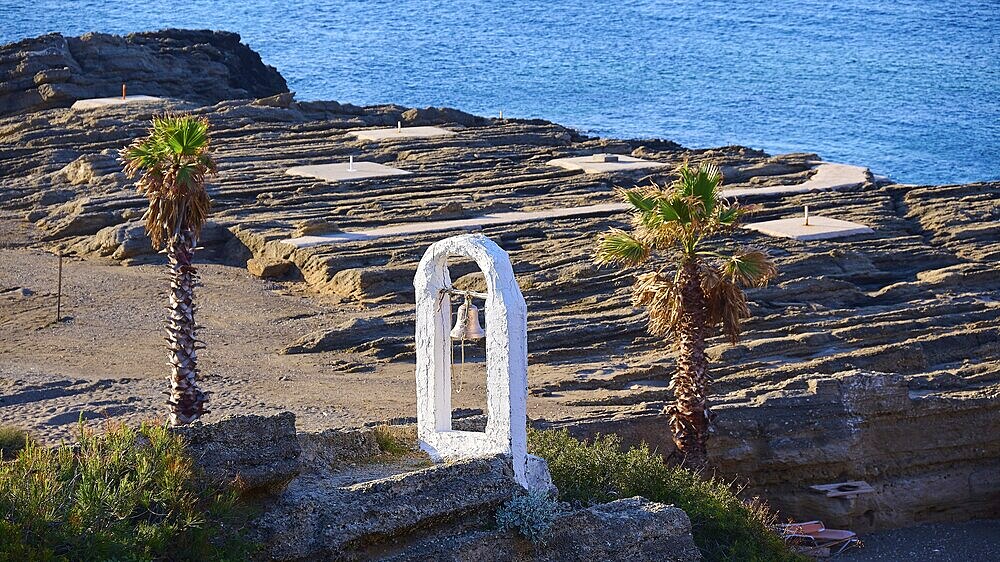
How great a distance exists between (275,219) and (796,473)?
54.1ft

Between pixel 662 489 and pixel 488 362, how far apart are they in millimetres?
4546

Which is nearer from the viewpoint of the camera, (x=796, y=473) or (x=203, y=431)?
(x=203, y=431)

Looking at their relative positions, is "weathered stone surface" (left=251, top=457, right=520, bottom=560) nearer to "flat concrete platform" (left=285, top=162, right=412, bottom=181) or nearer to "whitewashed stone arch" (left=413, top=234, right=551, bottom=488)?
"whitewashed stone arch" (left=413, top=234, right=551, bottom=488)

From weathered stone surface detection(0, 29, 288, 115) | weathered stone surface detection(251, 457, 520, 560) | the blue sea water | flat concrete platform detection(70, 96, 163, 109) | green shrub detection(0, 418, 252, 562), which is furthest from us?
the blue sea water

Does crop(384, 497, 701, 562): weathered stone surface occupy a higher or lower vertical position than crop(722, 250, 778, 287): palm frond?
lower

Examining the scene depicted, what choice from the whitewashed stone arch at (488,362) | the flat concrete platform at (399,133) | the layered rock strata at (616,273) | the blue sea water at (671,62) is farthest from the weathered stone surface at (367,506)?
the blue sea water at (671,62)

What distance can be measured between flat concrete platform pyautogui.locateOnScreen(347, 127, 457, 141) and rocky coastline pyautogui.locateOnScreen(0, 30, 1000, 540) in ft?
1.65

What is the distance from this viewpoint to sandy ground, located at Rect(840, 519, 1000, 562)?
928 inches

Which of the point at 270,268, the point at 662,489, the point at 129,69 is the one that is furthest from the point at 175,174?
the point at 129,69

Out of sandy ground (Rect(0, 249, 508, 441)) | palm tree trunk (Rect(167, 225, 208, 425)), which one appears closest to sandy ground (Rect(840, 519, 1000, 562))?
sandy ground (Rect(0, 249, 508, 441))

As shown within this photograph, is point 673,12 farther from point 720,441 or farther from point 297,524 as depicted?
point 297,524

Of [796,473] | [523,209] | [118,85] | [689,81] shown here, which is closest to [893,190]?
[523,209]

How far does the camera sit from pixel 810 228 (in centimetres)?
3500

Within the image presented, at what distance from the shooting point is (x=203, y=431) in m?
13.9
